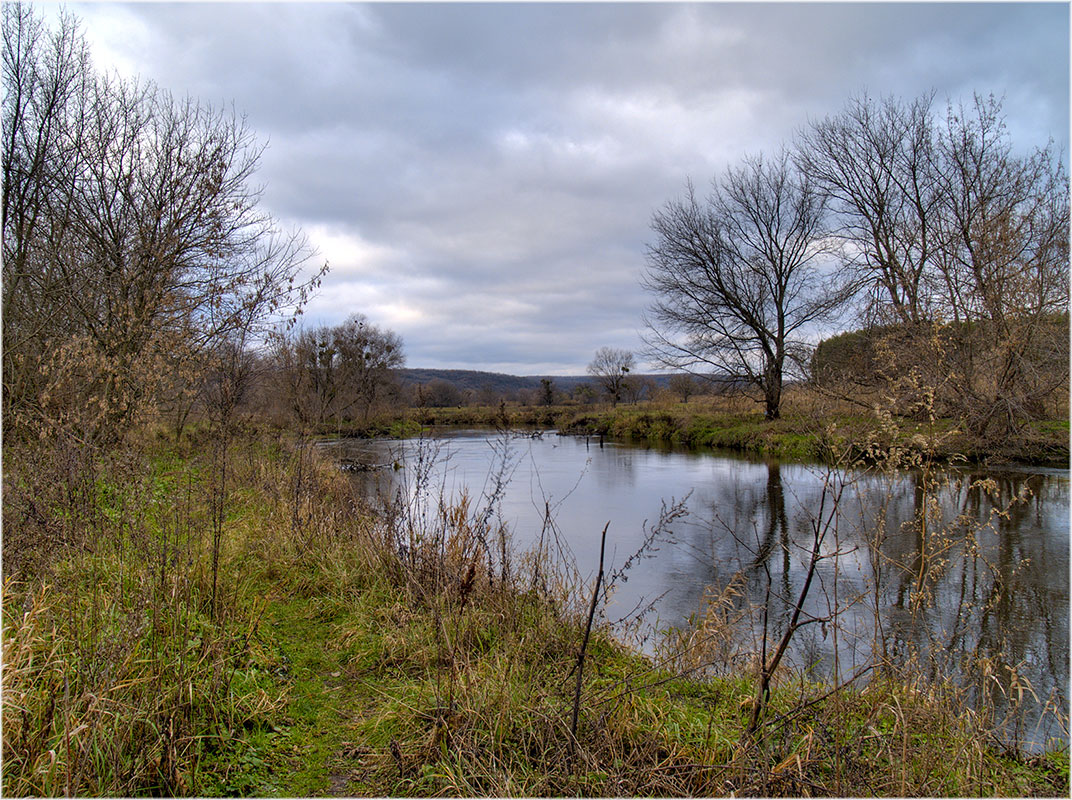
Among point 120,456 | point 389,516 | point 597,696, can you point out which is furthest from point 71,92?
point 597,696

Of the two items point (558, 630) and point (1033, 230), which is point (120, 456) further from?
point (1033, 230)

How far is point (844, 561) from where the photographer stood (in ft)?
24.3

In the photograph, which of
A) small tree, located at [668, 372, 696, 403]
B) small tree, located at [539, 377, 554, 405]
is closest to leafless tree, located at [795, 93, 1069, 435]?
small tree, located at [668, 372, 696, 403]

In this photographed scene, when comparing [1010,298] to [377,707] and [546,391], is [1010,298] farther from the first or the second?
[546,391]

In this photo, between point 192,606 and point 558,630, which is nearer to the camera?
point 192,606

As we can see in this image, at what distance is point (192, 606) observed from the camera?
11.6 feet

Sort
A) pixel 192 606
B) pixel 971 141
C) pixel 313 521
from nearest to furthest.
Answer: pixel 192 606
pixel 313 521
pixel 971 141

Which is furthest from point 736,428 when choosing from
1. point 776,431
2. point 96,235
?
point 96,235

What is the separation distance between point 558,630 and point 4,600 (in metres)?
3.13

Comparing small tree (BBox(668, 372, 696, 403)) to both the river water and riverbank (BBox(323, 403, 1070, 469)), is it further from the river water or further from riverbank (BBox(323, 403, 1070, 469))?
the river water

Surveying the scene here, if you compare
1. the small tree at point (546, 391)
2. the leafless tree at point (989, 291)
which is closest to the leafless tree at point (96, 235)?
the leafless tree at point (989, 291)

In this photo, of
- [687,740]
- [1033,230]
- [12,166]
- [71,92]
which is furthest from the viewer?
[1033,230]

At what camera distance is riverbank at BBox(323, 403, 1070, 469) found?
327cm

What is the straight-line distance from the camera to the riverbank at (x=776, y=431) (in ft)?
10.7
